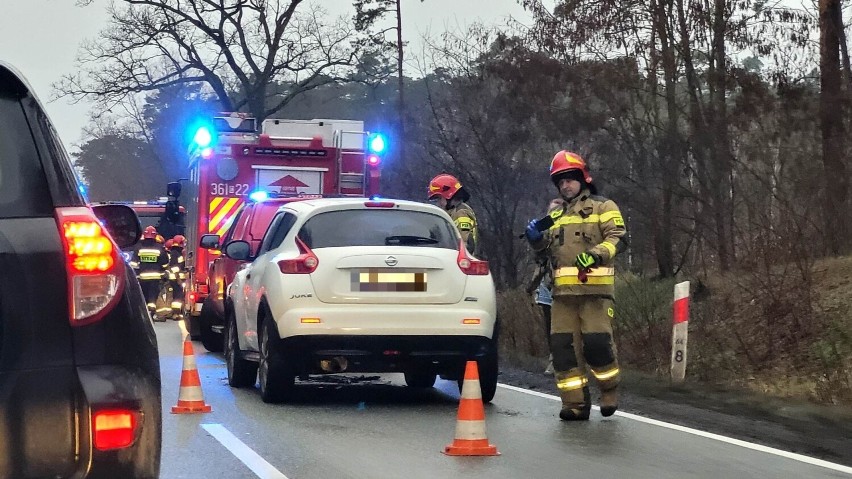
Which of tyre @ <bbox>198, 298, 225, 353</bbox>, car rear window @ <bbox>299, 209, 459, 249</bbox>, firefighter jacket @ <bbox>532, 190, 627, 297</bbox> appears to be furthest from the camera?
tyre @ <bbox>198, 298, 225, 353</bbox>

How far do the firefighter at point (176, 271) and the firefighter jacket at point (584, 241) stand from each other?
1533 centimetres

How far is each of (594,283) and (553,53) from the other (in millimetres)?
13386

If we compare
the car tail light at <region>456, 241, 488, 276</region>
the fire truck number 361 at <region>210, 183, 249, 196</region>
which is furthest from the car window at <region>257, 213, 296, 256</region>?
the fire truck number 361 at <region>210, 183, 249, 196</region>

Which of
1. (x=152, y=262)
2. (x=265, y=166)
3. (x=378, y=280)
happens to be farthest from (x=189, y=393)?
(x=152, y=262)

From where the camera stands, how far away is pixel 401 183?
107 ft

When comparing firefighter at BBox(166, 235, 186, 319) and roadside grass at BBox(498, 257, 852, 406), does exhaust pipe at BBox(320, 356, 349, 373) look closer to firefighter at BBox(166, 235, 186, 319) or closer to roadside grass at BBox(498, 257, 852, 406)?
roadside grass at BBox(498, 257, 852, 406)

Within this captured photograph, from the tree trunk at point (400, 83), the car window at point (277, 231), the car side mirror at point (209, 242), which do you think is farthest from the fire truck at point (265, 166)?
the tree trunk at point (400, 83)

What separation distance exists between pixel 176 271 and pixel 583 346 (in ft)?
53.4

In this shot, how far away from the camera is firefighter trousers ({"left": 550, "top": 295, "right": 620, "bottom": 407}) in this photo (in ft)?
32.9

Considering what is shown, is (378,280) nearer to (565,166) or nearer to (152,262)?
(565,166)

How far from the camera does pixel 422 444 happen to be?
28.6ft

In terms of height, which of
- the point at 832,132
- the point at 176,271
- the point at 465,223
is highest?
the point at 832,132

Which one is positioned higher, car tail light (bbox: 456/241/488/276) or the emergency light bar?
the emergency light bar

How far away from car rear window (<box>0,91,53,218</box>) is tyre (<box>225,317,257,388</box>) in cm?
799
